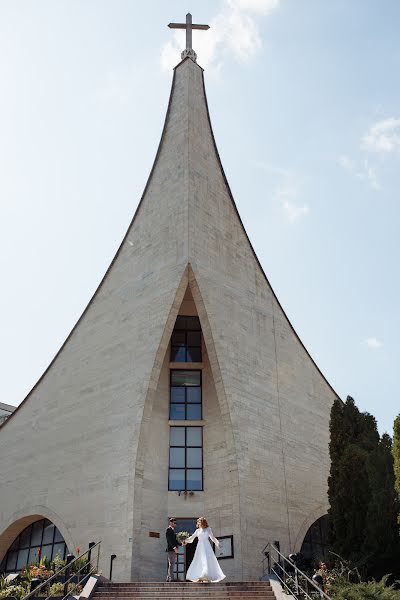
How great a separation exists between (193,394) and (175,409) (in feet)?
2.30

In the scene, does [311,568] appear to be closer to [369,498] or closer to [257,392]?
[369,498]

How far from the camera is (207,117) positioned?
71.4 ft

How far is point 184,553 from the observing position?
16.0m

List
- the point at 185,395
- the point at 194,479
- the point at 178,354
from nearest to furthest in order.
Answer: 1. the point at 194,479
2. the point at 185,395
3. the point at 178,354

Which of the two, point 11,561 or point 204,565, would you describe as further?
point 11,561

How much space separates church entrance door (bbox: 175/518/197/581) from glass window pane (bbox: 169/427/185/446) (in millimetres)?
2086

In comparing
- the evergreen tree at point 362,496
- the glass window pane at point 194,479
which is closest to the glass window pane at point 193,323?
the glass window pane at point 194,479

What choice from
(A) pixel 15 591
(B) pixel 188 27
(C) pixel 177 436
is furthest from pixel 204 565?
(B) pixel 188 27

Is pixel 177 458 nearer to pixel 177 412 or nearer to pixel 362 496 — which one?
pixel 177 412

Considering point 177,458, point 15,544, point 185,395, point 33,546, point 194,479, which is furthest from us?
point 15,544

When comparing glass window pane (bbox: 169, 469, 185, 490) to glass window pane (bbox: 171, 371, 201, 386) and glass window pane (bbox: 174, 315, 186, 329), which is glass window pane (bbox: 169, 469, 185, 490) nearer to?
glass window pane (bbox: 171, 371, 201, 386)

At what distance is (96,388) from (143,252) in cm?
434

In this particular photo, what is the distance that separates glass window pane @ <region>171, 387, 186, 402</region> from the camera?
18170mm

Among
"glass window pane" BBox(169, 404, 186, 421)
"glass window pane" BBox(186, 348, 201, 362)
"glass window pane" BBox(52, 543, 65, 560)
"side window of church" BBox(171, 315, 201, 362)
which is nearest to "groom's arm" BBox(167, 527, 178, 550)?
"glass window pane" BBox(169, 404, 186, 421)
